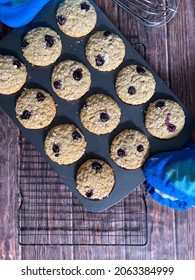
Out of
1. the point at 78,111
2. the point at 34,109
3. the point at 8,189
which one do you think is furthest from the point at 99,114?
the point at 8,189

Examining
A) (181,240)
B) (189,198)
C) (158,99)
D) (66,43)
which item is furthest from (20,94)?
(181,240)

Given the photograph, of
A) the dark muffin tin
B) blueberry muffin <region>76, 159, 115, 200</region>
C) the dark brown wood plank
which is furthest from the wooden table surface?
blueberry muffin <region>76, 159, 115, 200</region>

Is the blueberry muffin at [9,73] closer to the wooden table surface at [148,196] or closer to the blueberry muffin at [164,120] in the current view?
the wooden table surface at [148,196]

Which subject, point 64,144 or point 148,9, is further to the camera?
point 148,9

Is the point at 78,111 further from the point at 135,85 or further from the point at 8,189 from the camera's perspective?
the point at 8,189

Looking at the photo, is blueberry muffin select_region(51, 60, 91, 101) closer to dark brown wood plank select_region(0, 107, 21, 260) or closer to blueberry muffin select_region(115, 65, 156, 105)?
blueberry muffin select_region(115, 65, 156, 105)
